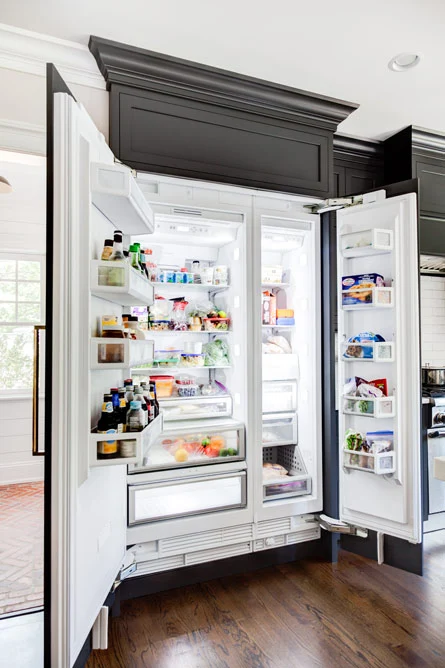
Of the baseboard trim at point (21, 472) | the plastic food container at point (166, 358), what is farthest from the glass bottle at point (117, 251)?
the baseboard trim at point (21, 472)

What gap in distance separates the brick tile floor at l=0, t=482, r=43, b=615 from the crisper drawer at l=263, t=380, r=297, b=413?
1.70 m

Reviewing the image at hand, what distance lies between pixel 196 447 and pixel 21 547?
5.13ft

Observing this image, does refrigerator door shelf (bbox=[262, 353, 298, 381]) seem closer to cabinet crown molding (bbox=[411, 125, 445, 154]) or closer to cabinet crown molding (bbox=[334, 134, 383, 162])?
cabinet crown molding (bbox=[334, 134, 383, 162])

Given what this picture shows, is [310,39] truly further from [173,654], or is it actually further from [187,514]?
[173,654]

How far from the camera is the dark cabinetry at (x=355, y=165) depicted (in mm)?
3088

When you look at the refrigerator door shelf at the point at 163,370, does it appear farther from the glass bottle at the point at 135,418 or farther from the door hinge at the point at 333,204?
the door hinge at the point at 333,204

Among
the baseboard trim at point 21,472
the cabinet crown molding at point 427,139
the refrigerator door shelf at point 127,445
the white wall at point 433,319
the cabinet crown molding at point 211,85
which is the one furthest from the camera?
the baseboard trim at point 21,472

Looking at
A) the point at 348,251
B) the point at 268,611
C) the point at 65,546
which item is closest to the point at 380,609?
the point at 268,611

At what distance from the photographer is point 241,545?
2461 millimetres

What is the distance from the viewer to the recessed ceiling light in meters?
2.23

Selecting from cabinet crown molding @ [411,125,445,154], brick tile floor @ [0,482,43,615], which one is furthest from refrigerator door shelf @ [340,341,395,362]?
brick tile floor @ [0,482,43,615]

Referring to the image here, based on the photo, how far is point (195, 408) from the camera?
2518 millimetres

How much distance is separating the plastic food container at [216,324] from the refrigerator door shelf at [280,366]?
34cm

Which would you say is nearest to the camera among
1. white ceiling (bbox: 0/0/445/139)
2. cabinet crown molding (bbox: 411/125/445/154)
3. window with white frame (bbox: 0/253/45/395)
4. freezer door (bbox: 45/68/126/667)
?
freezer door (bbox: 45/68/126/667)
